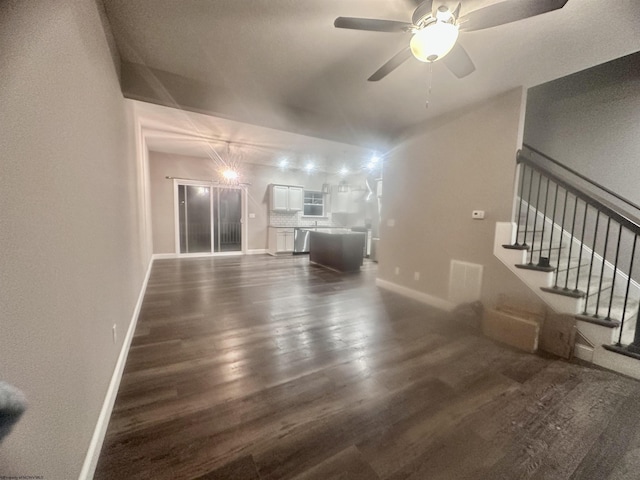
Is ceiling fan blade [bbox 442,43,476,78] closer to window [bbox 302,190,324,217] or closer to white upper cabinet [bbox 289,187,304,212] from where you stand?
white upper cabinet [bbox 289,187,304,212]

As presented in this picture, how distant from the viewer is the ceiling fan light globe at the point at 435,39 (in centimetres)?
140

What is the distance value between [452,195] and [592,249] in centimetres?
136

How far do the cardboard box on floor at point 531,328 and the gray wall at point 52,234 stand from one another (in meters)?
3.09

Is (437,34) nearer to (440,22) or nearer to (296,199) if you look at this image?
(440,22)

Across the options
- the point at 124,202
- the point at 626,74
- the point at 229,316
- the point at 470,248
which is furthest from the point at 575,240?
the point at 124,202

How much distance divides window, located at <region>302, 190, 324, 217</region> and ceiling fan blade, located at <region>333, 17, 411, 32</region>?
6.71 metres

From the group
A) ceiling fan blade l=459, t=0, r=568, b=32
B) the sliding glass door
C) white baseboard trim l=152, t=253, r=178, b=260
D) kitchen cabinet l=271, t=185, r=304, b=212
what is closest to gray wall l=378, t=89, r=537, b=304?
ceiling fan blade l=459, t=0, r=568, b=32

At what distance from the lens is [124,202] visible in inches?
85.5

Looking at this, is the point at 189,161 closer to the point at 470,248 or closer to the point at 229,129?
the point at 229,129

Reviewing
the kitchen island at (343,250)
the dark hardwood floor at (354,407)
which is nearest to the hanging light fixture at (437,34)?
the dark hardwood floor at (354,407)

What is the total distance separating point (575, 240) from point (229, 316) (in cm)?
444

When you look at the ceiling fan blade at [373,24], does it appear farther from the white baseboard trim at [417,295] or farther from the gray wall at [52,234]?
the white baseboard trim at [417,295]

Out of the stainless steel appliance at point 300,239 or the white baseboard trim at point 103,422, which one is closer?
the white baseboard trim at point 103,422

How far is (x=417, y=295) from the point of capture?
354cm
